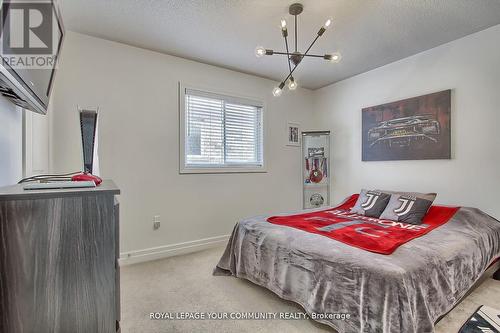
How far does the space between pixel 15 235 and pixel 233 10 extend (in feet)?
7.44

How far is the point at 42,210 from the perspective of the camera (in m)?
0.82

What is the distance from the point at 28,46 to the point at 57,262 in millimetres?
900

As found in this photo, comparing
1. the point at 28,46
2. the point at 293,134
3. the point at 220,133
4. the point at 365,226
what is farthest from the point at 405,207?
the point at 28,46

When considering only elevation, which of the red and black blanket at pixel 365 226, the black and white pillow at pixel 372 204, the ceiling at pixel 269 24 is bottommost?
the red and black blanket at pixel 365 226

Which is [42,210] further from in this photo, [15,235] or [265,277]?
[265,277]

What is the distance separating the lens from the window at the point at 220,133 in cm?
334

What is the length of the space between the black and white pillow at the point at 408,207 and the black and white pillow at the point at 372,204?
7 cm

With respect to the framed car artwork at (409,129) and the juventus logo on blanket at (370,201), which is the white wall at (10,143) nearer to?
the juventus logo on blanket at (370,201)

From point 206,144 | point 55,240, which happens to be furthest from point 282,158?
point 55,240

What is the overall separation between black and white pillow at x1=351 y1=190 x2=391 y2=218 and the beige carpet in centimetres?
103

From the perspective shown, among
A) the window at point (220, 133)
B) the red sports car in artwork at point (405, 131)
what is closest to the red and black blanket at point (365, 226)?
the red sports car in artwork at point (405, 131)

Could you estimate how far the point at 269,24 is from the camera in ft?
8.02

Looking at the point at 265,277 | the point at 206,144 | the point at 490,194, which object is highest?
the point at 206,144

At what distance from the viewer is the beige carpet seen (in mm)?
1720
